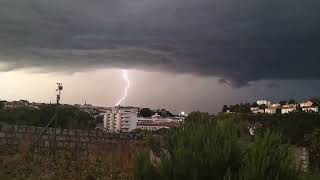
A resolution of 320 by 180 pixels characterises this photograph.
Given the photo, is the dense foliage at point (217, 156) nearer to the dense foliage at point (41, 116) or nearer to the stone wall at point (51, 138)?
the stone wall at point (51, 138)

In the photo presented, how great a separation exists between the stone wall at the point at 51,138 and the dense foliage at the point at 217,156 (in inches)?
474

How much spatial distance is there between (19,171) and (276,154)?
1017 cm

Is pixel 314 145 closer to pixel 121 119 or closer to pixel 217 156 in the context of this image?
pixel 217 156

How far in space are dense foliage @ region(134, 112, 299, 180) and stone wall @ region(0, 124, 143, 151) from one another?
1205cm

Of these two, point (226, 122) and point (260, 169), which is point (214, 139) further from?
point (260, 169)

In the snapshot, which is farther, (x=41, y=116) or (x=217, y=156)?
(x=41, y=116)

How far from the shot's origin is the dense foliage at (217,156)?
18.3 ft

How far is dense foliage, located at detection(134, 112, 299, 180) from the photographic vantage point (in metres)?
5.59

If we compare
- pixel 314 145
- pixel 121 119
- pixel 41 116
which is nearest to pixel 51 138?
pixel 314 145

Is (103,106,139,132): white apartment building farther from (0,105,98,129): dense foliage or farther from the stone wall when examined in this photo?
the stone wall

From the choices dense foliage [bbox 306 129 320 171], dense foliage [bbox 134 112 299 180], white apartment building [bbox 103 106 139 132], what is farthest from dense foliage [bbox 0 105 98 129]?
dense foliage [bbox 134 112 299 180]

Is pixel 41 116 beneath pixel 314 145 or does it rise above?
above

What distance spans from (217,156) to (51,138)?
49.8 feet

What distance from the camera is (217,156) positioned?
20.3 ft
